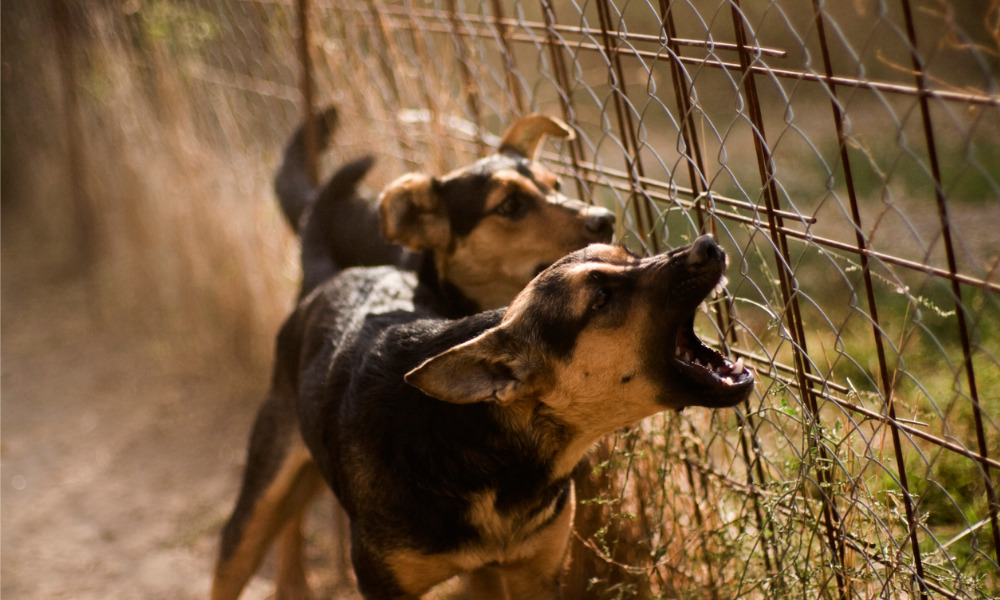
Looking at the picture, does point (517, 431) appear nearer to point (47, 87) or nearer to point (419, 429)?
point (419, 429)

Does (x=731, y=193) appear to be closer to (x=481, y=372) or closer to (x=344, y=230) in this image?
(x=344, y=230)

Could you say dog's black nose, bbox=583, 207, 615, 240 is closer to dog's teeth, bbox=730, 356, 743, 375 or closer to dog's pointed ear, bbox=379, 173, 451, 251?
dog's pointed ear, bbox=379, 173, 451, 251

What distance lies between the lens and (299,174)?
195 inches

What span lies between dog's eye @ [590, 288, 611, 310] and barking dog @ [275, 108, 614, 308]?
2.94 ft

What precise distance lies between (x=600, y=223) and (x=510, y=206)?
479 millimetres

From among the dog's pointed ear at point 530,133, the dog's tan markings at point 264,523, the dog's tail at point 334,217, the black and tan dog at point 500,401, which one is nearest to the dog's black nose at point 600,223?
the dog's pointed ear at point 530,133

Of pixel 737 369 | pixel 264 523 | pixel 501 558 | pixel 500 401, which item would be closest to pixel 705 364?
pixel 737 369

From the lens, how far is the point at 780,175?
7.32m

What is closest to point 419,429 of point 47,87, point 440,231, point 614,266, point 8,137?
point 614,266

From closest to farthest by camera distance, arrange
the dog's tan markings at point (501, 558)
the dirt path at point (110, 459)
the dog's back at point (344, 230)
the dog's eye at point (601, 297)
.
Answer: the dog's eye at point (601, 297), the dog's tan markings at point (501, 558), the dog's back at point (344, 230), the dirt path at point (110, 459)

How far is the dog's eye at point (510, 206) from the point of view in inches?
146

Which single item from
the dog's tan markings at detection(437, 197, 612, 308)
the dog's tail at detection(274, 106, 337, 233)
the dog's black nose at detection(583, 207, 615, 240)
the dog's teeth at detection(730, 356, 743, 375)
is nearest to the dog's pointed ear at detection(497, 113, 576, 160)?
the dog's tan markings at detection(437, 197, 612, 308)

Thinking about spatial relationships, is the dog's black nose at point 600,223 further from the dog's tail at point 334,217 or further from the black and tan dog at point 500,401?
the dog's tail at point 334,217

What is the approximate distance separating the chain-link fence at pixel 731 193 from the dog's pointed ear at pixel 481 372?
65 centimetres
